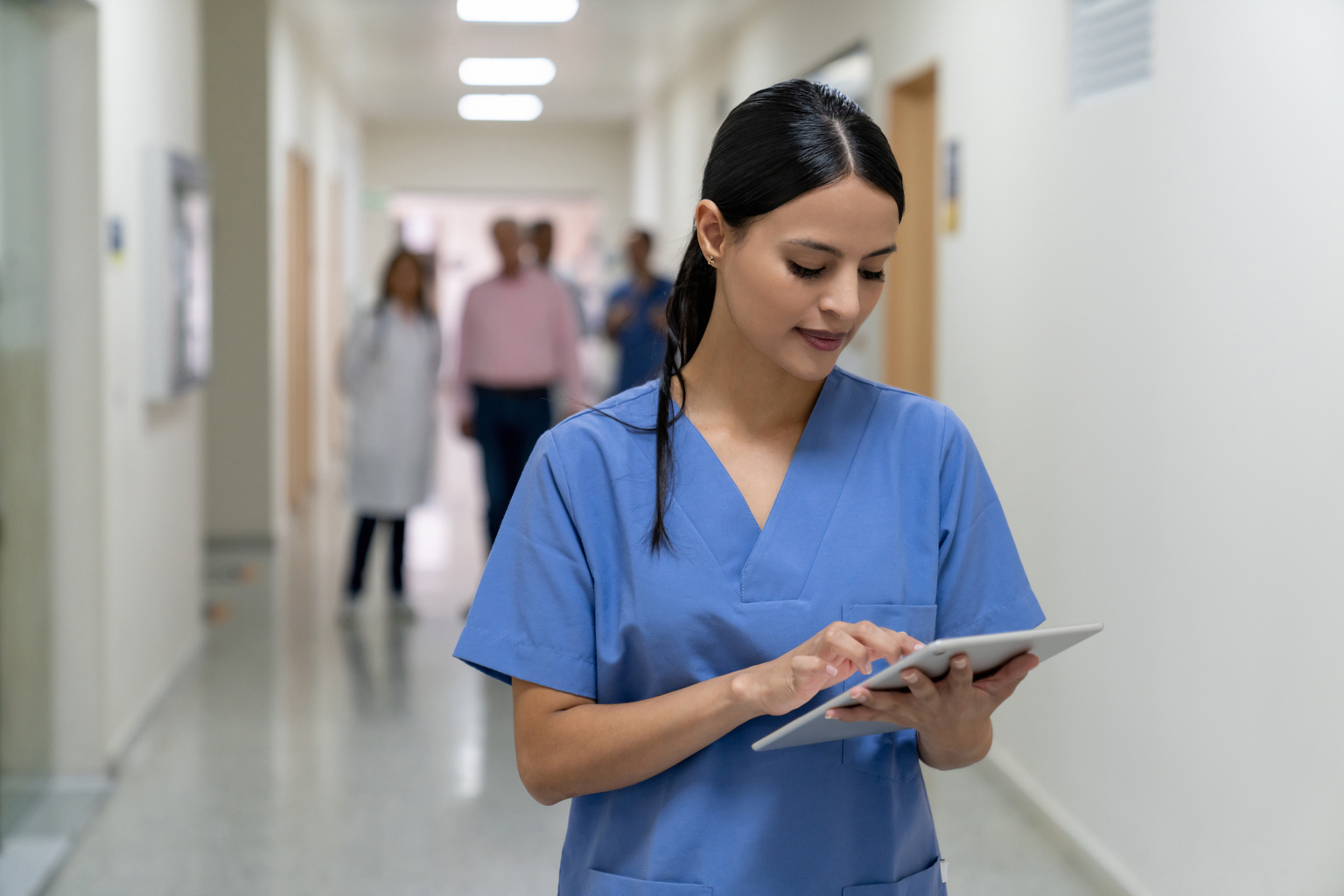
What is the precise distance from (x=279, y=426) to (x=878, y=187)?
644 centimetres

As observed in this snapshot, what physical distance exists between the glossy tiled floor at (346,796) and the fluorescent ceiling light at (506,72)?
17.4 feet

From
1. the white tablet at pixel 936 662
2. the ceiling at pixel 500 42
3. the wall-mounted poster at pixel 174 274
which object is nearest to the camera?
the white tablet at pixel 936 662

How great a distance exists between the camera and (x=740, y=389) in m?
Result: 1.22

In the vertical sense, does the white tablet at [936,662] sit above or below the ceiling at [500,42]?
below

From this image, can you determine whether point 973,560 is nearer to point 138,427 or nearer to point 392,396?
point 138,427

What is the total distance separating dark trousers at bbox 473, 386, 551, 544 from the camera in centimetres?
515

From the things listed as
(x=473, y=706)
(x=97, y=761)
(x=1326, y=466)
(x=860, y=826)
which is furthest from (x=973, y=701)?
(x=473, y=706)

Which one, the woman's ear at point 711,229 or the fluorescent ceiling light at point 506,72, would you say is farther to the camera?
the fluorescent ceiling light at point 506,72

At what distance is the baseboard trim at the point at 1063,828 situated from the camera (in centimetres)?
273

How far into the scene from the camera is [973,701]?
1.04m

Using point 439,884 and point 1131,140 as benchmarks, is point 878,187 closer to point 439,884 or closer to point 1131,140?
point 1131,140

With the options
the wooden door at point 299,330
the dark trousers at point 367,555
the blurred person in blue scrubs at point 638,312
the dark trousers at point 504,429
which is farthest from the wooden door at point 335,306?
the dark trousers at point 504,429

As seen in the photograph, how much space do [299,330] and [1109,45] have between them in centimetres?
635

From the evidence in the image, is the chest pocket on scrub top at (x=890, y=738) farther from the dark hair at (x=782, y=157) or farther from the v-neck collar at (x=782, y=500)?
the dark hair at (x=782, y=157)
